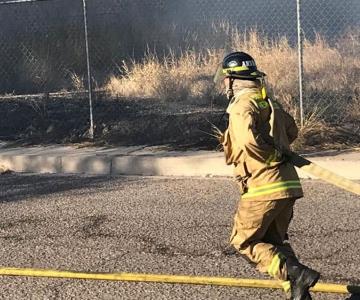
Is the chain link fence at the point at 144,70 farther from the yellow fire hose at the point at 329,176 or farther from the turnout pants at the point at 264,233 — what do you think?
the yellow fire hose at the point at 329,176

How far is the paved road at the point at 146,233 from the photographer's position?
15.5ft

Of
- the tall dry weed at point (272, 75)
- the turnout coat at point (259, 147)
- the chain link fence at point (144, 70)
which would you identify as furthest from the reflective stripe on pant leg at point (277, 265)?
the tall dry weed at point (272, 75)

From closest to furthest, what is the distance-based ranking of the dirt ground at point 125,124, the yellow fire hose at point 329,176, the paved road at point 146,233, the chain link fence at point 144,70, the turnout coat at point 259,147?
the yellow fire hose at point 329,176, the turnout coat at point 259,147, the paved road at point 146,233, the dirt ground at point 125,124, the chain link fence at point 144,70

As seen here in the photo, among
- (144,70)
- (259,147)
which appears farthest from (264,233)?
(144,70)

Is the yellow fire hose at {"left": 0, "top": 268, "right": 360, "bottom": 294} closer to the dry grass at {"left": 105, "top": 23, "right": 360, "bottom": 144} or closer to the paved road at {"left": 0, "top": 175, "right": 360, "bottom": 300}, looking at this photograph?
the paved road at {"left": 0, "top": 175, "right": 360, "bottom": 300}

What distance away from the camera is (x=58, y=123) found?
11.2 m

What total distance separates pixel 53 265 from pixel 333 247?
7.43 feet

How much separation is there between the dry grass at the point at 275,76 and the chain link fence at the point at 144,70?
0.9 inches

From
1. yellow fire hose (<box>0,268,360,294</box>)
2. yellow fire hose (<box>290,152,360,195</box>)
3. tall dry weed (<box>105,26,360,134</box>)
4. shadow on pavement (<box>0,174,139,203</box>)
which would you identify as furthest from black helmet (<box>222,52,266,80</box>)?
tall dry weed (<box>105,26,360,134</box>)

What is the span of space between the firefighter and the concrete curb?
4.04 metres

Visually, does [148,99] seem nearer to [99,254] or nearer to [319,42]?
[319,42]

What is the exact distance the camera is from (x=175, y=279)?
477 centimetres

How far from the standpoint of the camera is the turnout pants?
12.8 feet

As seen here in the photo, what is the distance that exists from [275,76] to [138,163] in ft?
15.2
